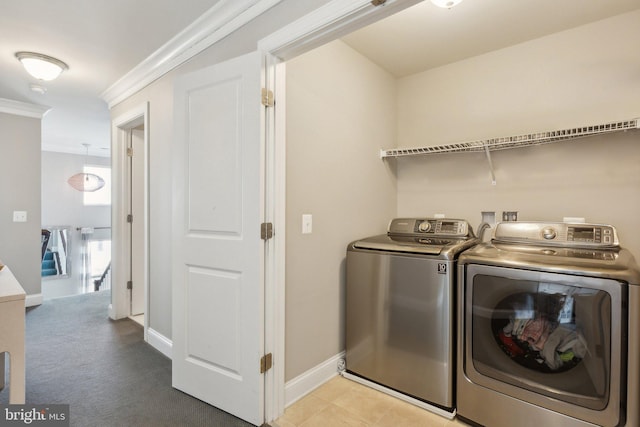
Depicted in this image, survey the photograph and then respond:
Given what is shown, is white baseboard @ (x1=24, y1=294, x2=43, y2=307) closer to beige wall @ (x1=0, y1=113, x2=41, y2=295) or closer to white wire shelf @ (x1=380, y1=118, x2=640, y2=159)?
beige wall @ (x1=0, y1=113, x2=41, y2=295)

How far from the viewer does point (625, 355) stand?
1358 millimetres

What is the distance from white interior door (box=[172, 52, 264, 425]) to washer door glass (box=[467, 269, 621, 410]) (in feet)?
3.98

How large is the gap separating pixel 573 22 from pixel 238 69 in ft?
7.12

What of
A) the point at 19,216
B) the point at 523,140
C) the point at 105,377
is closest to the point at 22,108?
the point at 19,216

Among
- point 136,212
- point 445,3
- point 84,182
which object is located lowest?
point 136,212

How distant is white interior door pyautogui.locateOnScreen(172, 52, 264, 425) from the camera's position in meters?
1.71

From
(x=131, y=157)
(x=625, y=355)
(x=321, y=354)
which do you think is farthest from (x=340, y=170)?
(x=131, y=157)

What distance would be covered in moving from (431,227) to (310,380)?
1371 millimetres

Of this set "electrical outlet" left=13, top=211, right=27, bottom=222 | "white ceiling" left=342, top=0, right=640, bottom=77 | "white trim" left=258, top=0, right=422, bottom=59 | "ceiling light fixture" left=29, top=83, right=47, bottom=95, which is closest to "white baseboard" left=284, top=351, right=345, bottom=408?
"white trim" left=258, top=0, right=422, bottom=59

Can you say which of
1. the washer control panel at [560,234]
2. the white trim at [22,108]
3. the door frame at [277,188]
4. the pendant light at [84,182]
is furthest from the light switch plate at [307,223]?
the pendant light at [84,182]

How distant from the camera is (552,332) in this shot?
1.54 m

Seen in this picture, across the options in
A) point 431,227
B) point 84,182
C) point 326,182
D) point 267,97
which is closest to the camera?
point 267,97

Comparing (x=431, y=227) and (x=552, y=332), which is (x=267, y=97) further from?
(x=552, y=332)

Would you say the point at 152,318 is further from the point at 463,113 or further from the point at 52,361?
the point at 463,113
